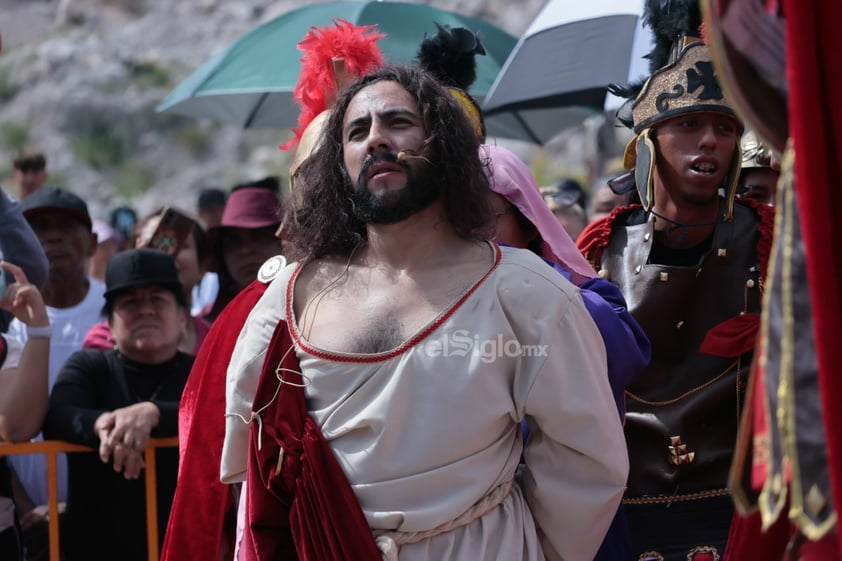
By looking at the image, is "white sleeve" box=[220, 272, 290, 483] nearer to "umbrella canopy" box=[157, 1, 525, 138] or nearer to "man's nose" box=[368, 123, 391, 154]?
"man's nose" box=[368, 123, 391, 154]

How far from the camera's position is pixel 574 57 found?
6.55m

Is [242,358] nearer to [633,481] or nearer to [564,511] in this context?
[564,511]

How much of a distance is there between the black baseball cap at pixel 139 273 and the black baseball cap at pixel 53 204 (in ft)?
3.44

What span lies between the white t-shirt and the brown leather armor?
246 cm

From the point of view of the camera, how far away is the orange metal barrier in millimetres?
4328

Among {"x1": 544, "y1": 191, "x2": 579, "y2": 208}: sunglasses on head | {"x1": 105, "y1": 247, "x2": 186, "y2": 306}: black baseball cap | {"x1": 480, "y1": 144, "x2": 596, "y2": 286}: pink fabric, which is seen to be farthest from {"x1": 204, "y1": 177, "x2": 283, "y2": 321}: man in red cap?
{"x1": 480, "y1": 144, "x2": 596, "y2": 286}: pink fabric

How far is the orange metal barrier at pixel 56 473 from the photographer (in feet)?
14.2

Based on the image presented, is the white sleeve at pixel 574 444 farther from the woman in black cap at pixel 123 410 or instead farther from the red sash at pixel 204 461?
the woman in black cap at pixel 123 410

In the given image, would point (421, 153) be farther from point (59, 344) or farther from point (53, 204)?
point (53, 204)

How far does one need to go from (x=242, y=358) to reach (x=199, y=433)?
0.68 metres

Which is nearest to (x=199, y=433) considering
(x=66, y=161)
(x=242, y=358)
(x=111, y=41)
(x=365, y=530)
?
(x=242, y=358)

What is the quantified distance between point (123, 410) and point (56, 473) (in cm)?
34

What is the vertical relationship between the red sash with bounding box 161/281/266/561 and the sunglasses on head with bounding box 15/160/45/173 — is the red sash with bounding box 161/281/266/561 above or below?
above

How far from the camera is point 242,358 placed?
3295mm
